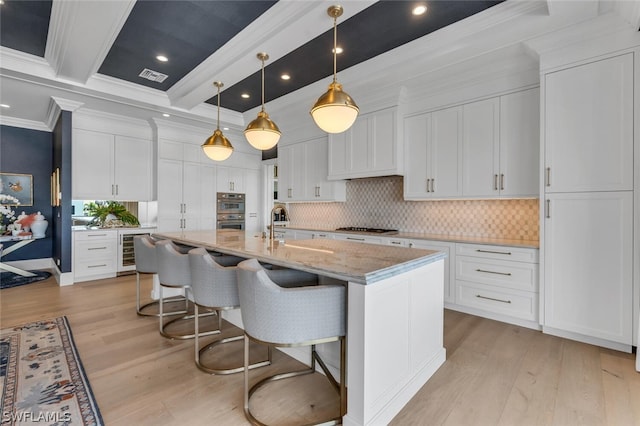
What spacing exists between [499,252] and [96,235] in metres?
5.70

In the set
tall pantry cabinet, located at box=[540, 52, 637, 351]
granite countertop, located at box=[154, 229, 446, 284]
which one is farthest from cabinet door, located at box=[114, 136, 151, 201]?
tall pantry cabinet, located at box=[540, 52, 637, 351]

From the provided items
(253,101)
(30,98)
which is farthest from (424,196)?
(30,98)

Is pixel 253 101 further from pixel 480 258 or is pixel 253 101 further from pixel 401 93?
pixel 480 258

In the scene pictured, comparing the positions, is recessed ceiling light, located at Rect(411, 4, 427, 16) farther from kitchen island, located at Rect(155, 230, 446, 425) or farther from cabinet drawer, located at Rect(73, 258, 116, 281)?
cabinet drawer, located at Rect(73, 258, 116, 281)

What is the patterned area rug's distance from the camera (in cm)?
170

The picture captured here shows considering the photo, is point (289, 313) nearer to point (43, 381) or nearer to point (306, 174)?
point (43, 381)

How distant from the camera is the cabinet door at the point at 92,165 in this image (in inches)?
192

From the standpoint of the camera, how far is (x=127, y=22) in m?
2.88

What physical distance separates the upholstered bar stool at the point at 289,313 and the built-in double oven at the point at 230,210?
4986 millimetres

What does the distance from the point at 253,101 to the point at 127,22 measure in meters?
2.27

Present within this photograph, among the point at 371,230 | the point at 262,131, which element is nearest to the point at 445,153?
the point at 371,230

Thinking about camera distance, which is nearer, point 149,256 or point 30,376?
point 30,376

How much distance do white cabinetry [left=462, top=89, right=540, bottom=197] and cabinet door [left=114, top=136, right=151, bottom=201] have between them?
5254 millimetres

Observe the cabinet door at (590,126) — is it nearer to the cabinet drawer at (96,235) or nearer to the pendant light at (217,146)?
the pendant light at (217,146)
